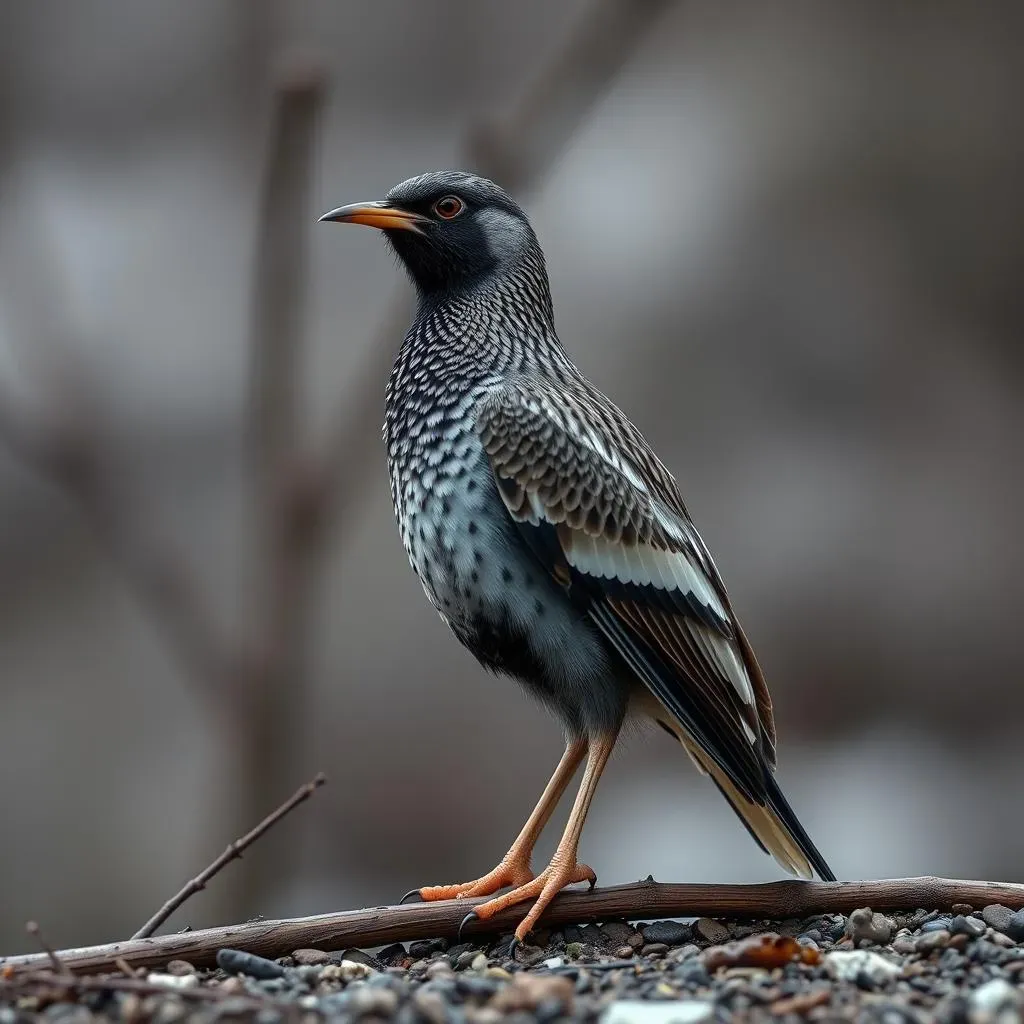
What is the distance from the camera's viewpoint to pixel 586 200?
1109 cm

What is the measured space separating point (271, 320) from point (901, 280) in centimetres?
640

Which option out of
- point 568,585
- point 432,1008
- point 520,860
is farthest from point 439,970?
point 568,585

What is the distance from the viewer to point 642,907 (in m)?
3.41

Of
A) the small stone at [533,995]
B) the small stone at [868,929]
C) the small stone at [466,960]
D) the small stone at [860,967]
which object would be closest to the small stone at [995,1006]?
the small stone at [860,967]

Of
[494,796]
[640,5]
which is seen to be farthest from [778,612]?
[640,5]

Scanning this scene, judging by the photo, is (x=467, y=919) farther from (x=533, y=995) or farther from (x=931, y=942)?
(x=931, y=942)

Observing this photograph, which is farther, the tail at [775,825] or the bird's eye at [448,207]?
the bird's eye at [448,207]

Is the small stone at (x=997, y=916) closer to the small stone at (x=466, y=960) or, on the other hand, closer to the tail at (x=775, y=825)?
the tail at (x=775, y=825)

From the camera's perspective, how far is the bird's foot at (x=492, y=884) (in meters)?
3.71

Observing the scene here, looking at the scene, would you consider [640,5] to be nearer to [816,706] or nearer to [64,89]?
[816,706]

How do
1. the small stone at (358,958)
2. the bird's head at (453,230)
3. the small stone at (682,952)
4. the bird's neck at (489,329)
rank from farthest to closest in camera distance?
the bird's head at (453,230)
the bird's neck at (489,329)
the small stone at (358,958)
the small stone at (682,952)

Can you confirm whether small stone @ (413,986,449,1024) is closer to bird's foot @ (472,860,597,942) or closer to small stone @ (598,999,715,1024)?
small stone @ (598,999,715,1024)

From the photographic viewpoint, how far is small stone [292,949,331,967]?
3.22 m

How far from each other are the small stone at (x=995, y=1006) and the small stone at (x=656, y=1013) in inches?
18.0
